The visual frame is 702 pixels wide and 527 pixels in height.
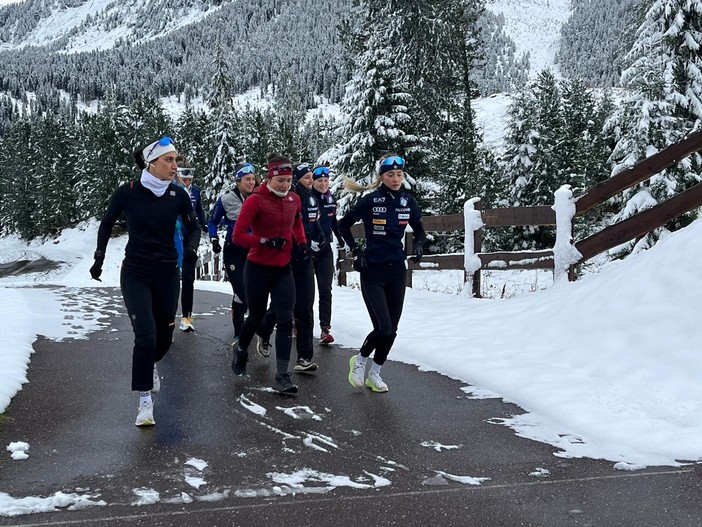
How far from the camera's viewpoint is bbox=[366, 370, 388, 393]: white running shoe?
225 inches

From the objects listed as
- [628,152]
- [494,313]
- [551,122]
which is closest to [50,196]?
[551,122]

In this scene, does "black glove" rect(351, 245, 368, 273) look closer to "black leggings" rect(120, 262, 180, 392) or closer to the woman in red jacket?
the woman in red jacket

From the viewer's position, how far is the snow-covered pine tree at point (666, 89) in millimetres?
18562

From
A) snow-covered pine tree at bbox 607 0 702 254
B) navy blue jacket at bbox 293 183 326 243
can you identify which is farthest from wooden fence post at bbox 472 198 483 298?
snow-covered pine tree at bbox 607 0 702 254

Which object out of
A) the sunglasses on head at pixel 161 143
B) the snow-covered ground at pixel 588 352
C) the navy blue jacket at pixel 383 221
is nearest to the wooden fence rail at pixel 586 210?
the snow-covered ground at pixel 588 352

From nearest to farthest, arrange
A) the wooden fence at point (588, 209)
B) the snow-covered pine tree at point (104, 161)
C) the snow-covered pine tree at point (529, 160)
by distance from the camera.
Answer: the wooden fence at point (588, 209)
the snow-covered pine tree at point (529, 160)
the snow-covered pine tree at point (104, 161)

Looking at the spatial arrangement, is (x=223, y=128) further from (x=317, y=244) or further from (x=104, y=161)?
(x=317, y=244)

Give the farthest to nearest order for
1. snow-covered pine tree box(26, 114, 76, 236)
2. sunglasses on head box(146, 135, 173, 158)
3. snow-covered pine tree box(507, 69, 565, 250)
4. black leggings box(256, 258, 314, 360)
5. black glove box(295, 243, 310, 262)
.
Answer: snow-covered pine tree box(26, 114, 76, 236), snow-covered pine tree box(507, 69, 565, 250), black leggings box(256, 258, 314, 360), black glove box(295, 243, 310, 262), sunglasses on head box(146, 135, 173, 158)

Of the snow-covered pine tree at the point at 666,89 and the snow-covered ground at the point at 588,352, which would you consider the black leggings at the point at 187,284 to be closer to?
the snow-covered ground at the point at 588,352

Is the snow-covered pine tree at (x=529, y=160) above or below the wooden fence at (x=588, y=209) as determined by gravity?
above

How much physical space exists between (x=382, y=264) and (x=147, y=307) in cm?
209

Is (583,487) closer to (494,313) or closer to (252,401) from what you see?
(252,401)

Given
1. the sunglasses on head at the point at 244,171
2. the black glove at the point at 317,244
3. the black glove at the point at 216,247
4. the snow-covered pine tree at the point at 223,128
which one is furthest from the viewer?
the snow-covered pine tree at the point at 223,128

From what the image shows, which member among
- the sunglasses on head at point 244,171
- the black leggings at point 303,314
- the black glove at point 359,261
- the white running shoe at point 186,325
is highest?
the sunglasses on head at point 244,171
